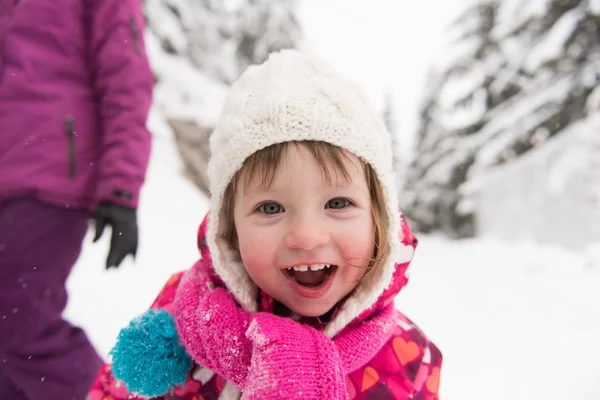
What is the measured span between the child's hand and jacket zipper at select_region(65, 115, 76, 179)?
2.68 ft

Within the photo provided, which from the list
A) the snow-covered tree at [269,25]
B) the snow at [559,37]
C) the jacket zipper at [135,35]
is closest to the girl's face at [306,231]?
the jacket zipper at [135,35]

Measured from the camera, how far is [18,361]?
162 centimetres

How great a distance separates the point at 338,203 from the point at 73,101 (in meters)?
1.26

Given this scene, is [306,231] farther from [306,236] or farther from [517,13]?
[517,13]

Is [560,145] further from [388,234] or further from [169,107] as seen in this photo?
[169,107]

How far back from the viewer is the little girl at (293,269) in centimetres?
110

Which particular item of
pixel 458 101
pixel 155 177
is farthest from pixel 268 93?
pixel 458 101

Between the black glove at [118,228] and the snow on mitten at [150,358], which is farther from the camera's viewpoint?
the black glove at [118,228]

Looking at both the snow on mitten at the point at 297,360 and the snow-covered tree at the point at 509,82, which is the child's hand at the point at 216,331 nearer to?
the snow on mitten at the point at 297,360

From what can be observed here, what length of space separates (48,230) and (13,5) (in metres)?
0.91

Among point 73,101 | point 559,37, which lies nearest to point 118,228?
point 73,101

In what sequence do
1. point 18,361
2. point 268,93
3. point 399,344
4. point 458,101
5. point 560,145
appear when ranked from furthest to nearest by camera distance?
point 458,101 < point 560,145 < point 18,361 < point 399,344 < point 268,93

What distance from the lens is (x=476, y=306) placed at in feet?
12.8

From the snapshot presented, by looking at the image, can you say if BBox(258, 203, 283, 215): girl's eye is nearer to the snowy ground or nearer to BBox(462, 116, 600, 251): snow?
the snowy ground
